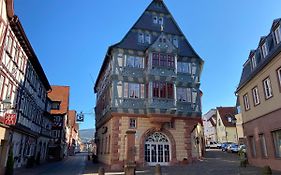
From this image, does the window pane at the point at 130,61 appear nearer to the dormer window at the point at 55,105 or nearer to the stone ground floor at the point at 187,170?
the stone ground floor at the point at 187,170

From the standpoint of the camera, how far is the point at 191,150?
24.1 m

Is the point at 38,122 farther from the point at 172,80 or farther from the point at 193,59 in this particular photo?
the point at 193,59

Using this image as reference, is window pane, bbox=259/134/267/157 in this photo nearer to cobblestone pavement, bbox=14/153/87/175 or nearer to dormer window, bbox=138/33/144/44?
cobblestone pavement, bbox=14/153/87/175

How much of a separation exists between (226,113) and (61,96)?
40.5 metres

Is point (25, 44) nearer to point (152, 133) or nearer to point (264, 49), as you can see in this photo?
point (152, 133)

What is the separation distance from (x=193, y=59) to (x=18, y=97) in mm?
18443

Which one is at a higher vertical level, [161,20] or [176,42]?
[161,20]

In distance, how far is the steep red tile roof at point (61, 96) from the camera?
47.7 meters

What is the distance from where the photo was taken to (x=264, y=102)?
17.4m

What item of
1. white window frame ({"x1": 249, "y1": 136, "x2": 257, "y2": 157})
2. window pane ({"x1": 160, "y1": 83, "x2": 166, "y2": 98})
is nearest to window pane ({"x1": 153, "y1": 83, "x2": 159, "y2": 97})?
window pane ({"x1": 160, "y1": 83, "x2": 166, "y2": 98})

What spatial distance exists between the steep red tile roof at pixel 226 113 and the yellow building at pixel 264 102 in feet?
122

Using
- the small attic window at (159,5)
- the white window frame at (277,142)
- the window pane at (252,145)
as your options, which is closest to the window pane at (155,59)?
the small attic window at (159,5)

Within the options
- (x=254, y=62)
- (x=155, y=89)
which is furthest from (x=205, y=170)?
(x=254, y=62)

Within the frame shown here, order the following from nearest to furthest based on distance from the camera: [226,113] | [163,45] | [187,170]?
[187,170] < [163,45] < [226,113]
